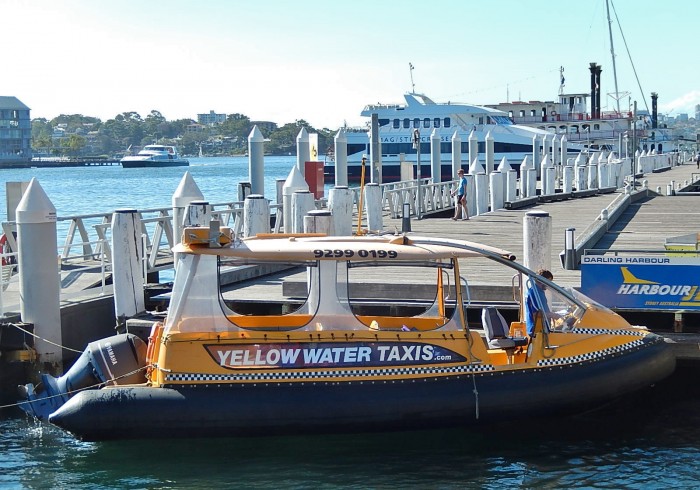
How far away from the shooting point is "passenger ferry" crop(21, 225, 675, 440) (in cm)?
1064

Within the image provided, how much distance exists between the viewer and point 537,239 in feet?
46.4

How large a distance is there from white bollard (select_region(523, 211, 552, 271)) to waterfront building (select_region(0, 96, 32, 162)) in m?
152

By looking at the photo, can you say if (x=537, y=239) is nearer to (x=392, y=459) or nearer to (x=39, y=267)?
(x=392, y=459)

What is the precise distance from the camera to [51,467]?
10945mm

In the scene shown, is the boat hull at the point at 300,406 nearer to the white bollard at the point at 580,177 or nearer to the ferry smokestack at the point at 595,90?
the white bollard at the point at 580,177

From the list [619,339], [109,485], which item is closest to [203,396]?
[109,485]

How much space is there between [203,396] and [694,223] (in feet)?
55.3

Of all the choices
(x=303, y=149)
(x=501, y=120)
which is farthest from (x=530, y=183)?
(x=501, y=120)

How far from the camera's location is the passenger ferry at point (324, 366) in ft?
34.9

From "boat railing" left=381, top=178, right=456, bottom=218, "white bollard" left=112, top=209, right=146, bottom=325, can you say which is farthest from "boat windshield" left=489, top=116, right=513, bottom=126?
"white bollard" left=112, top=209, right=146, bottom=325

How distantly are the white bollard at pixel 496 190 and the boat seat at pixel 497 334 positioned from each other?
1886 centimetres

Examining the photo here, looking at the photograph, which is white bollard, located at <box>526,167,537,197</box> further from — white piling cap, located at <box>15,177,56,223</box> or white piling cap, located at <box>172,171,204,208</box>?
white piling cap, located at <box>15,177,56,223</box>

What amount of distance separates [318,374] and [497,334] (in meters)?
2.16

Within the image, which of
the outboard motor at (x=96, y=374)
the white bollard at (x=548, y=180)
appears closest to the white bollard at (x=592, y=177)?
the white bollard at (x=548, y=180)
